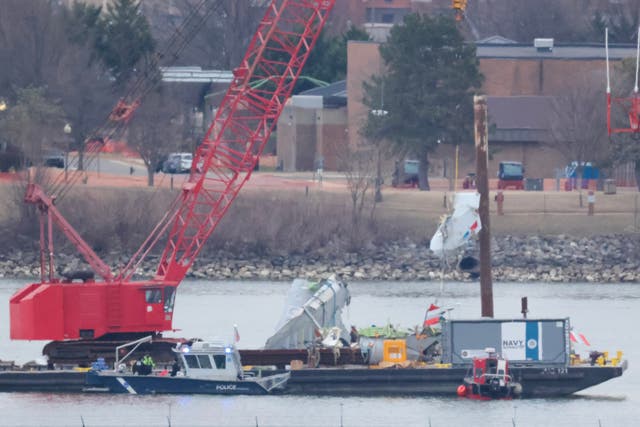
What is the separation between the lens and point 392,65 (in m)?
115

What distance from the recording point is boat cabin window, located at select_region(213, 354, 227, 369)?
5459 centimetres

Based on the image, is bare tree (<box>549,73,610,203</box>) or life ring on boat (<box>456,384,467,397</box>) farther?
bare tree (<box>549,73,610,203</box>)

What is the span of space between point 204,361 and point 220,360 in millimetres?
494

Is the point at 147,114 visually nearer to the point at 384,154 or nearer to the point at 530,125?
the point at 384,154

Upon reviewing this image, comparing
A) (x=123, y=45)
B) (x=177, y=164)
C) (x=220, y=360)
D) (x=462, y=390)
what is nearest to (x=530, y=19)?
(x=123, y=45)

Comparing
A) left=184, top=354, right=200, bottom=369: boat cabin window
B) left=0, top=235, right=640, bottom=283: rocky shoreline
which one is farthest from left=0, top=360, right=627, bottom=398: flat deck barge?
left=0, top=235, right=640, bottom=283: rocky shoreline

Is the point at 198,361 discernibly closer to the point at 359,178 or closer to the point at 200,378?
the point at 200,378

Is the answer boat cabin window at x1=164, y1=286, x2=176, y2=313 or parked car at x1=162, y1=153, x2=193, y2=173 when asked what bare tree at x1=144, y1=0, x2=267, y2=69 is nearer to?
parked car at x1=162, y1=153, x2=193, y2=173

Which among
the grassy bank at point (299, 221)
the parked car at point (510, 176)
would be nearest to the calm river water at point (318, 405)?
the grassy bank at point (299, 221)

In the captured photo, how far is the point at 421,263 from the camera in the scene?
329ft

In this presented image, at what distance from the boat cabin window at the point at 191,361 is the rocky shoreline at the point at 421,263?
140 ft

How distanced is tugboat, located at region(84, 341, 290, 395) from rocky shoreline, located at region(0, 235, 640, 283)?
4257cm

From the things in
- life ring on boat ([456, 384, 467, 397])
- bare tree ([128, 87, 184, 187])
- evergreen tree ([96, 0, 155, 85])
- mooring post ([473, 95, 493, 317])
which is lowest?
life ring on boat ([456, 384, 467, 397])

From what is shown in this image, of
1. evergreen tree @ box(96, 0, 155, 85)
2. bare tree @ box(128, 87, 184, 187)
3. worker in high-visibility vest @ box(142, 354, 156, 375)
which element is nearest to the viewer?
worker in high-visibility vest @ box(142, 354, 156, 375)
